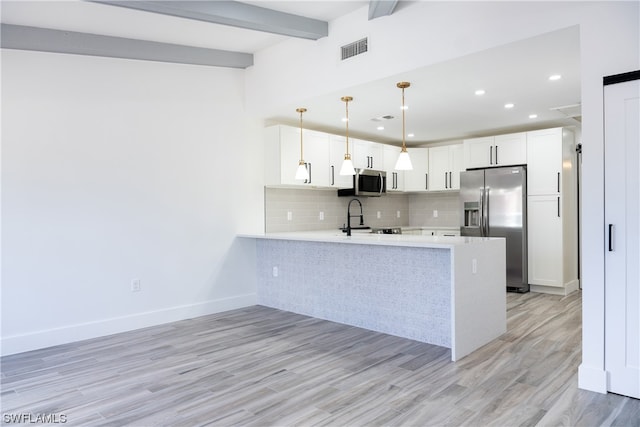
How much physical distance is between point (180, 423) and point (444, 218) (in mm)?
5951

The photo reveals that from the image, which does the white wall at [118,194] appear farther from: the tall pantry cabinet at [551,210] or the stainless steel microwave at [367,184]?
the tall pantry cabinet at [551,210]

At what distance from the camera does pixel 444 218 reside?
7438mm

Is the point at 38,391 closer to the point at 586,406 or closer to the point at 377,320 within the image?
the point at 377,320

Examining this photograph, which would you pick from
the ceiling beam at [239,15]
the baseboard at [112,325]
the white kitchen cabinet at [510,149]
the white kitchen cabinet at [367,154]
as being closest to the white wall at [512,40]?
the ceiling beam at [239,15]

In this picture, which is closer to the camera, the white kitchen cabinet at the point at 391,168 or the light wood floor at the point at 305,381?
the light wood floor at the point at 305,381

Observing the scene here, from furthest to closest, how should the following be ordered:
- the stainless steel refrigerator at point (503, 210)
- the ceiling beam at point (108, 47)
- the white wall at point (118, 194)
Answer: the stainless steel refrigerator at point (503, 210)
the white wall at point (118, 194)
the ceiling beam at point (108, 47)

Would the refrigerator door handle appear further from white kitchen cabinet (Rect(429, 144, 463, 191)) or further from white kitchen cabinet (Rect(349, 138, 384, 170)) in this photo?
white kitchen cabinet (Rect(349, 138, 384, 170))

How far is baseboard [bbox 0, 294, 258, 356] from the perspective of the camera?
366cm

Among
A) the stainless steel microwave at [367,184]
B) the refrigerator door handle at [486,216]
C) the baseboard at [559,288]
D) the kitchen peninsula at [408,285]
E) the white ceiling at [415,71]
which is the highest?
the white ceiling at [415,71]

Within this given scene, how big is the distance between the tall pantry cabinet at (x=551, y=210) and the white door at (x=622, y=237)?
3.28 meters

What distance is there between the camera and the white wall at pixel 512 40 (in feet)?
8.59

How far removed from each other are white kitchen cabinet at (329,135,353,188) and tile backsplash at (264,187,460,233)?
0.44 metres

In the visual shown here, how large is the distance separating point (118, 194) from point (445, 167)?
15.9 ft

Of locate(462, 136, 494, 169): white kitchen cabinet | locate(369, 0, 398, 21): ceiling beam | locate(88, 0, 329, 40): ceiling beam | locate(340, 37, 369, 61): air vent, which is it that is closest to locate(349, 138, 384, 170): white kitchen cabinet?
locate(462, 136, 494, 169): white kitchen cabinet
